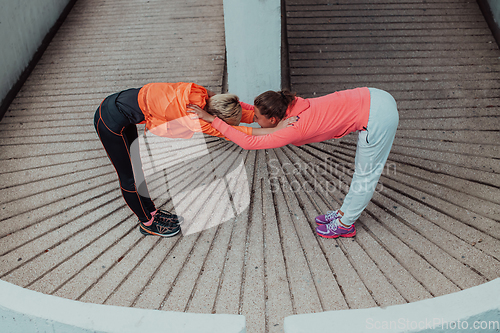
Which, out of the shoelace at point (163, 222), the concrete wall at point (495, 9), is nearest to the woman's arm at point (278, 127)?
the shoelace at point (163, 222)

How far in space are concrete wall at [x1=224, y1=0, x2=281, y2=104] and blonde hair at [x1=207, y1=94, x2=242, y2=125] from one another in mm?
1225

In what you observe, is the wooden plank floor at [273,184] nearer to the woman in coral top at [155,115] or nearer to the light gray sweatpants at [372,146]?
the light gray sweatpants at [372,146]

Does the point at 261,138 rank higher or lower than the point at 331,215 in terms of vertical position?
higher

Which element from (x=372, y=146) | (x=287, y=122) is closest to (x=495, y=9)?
(x=372, y=146)

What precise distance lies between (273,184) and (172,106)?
48.7 inches

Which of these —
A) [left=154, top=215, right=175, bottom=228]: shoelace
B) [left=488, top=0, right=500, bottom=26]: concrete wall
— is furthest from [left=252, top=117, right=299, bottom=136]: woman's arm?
[left=488, top=0, right=500, bottom=26]: concrete wall

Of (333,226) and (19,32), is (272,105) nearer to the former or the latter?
(333,226)

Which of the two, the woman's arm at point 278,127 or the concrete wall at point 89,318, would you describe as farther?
the woman's arm at point 278,127

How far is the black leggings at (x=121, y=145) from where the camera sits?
2115 mm

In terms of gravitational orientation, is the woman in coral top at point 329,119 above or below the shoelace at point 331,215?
above

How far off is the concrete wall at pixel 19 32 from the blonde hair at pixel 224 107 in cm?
324

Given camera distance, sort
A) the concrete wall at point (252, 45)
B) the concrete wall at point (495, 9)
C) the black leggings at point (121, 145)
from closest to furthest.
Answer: the black leggings at point (121, 145) < the concrete wall at point (252, 45) < the concrete wall at point (495, 9)

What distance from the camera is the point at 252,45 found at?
3061mm

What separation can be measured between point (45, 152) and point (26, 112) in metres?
0.89
